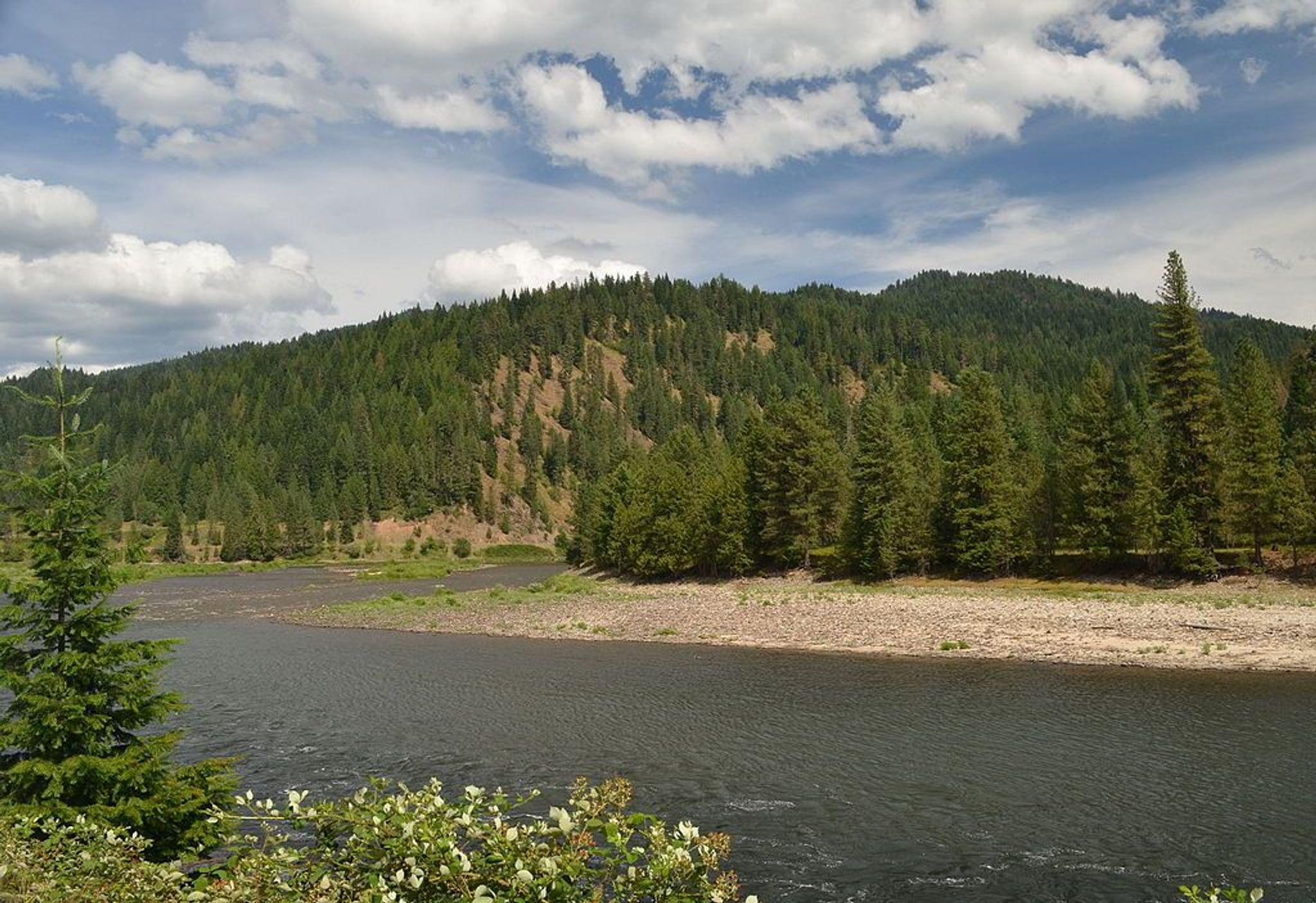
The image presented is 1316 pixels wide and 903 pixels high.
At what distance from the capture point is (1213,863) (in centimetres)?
1769

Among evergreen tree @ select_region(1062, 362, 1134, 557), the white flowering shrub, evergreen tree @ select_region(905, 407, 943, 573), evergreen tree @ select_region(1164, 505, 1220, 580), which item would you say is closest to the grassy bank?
evergreen tree @ select_region(905, 407, 943, 573)

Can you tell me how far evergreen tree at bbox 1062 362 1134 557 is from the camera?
197 ft

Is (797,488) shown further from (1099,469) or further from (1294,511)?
(1294,511)

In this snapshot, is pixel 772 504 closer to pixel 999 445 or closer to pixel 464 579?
pixel 999 445

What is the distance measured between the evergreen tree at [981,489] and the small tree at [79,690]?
59.8m

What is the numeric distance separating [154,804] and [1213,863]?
2036 cm

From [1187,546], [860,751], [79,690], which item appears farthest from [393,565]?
[79,690]

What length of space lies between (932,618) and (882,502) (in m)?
22.6

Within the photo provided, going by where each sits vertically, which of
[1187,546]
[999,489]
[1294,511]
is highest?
[999,489]

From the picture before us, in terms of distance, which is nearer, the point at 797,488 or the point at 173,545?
the point at 797,488

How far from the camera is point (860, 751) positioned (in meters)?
26.3

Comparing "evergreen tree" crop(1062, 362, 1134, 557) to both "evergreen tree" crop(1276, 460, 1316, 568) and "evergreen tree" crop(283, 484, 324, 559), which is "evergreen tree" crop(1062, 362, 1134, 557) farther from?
"evergreen tree" crop(283, 484, 324, 559)

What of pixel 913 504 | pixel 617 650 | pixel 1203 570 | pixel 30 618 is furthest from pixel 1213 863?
pixel 913 504

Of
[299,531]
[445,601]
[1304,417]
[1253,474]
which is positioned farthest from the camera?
[299,531]
